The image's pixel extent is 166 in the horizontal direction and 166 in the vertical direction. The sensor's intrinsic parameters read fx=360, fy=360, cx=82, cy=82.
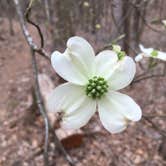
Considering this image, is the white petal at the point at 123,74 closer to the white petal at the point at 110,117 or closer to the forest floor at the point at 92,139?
the white petal at the point at 110,117

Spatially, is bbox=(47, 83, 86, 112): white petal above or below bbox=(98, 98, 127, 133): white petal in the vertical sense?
above

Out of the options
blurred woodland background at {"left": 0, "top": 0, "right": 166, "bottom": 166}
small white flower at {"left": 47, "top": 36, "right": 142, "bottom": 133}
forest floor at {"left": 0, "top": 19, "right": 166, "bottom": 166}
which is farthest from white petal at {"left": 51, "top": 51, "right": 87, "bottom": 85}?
forest floor at {"left": 0, "top": 19, "right": 166, "bottom": 166}

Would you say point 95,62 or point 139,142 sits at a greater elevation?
point 95,62

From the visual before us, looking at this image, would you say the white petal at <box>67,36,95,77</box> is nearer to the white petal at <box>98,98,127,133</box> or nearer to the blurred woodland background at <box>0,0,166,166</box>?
the white petal at <box>98,98,127,133</box>

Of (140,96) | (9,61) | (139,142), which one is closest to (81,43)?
(139,142)

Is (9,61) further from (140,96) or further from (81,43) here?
(81,43)

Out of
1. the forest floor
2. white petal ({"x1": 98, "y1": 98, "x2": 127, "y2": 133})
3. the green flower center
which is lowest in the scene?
the forest floor

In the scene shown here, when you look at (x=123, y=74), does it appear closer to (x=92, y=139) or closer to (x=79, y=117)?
(x=79, y=117)

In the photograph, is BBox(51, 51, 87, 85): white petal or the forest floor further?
the forest floor
